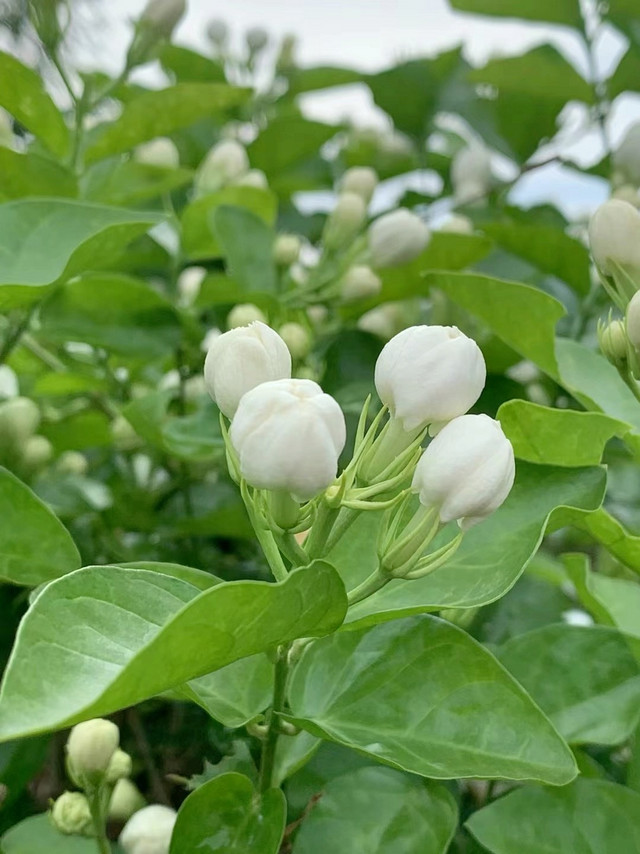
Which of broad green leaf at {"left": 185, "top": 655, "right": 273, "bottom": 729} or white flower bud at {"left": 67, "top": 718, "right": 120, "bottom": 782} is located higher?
broad green leaf at {"left": 185, "top": 655, "right": 273, "bottom": 729}

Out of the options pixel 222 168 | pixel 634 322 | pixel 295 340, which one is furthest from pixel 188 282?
pixel 634 322

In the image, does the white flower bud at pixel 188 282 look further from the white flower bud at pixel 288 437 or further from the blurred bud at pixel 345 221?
the white flower bud at pixel 288 437

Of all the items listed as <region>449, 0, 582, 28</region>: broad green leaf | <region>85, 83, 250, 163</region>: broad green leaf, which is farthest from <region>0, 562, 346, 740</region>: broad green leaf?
<region>449, 0, 582, 28</region>: broad green leaf

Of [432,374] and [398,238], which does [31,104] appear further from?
[432,374]

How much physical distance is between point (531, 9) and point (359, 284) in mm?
362

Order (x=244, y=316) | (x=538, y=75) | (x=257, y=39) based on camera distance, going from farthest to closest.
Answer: (x=257, y=39) < (x=538, y=75) < (x=244, y=316)

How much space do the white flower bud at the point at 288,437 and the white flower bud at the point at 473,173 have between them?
54cm

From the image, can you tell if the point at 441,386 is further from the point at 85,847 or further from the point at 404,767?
the point at 85,847

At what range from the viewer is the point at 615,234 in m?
0.37

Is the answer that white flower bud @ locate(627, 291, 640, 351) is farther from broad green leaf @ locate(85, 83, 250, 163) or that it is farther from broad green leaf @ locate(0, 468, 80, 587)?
broad green leaf @ locate(85, 83, 250, 163)

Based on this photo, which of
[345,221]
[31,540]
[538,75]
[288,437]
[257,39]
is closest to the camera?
[288,437]

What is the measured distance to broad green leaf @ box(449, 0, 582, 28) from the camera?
30.0 inches

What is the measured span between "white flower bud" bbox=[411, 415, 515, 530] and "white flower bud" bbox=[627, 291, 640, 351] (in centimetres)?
8

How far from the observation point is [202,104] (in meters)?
0.58
